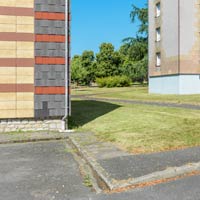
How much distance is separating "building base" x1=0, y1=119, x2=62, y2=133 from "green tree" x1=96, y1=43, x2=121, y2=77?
6716cm

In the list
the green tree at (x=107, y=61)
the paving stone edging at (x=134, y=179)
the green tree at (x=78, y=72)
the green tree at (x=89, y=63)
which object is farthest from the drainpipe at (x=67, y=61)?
the green tree at (x=89, y=63)

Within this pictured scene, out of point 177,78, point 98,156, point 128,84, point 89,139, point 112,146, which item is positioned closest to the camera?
point 98,156

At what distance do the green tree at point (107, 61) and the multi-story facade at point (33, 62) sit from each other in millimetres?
67122

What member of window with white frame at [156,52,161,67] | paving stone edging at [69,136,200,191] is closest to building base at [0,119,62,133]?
paving stone edging at [69,136,200,191]

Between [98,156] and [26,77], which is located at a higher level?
[26,77]

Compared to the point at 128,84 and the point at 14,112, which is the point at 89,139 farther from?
the point at 128,84

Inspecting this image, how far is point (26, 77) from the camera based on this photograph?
1116 cm

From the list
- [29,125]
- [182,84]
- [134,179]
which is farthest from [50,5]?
[182,84]

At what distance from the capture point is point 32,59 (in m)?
11.2

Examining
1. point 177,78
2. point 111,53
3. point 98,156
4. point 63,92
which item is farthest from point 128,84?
point 98,156

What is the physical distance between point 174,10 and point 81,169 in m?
29.5

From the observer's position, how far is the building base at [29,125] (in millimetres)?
11188

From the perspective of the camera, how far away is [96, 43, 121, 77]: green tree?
78.6 meters

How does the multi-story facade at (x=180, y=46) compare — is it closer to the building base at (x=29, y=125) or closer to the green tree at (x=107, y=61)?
the building base at (x=29, y=125)
